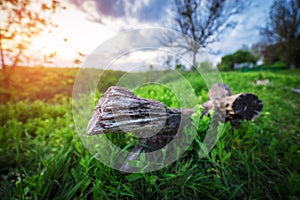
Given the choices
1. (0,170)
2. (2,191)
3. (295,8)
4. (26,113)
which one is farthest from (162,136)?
(295,8)

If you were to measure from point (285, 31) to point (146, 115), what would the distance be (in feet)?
61.7

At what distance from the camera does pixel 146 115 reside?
930 mm

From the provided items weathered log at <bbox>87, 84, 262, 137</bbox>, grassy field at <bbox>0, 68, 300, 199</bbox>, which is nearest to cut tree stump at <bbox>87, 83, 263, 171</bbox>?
weathered log at <bbox>87, 84, 262, 137</bbox>

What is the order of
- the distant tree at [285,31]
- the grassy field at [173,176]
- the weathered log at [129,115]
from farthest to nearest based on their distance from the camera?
the distant tree at [285,31]
the grassy field at [173,176]
the weathered log at [129,115]

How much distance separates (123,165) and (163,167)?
296 mm

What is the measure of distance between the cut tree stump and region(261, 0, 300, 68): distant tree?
15.2 metres

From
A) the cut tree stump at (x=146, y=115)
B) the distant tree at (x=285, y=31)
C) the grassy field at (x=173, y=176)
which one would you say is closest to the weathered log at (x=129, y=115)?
the cut tree stump at (x=146, y=115)

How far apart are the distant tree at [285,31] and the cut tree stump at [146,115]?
50.0 feet

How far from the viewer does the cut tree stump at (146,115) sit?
83 cm

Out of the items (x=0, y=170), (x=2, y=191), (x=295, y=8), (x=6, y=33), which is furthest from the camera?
(x=295, y=8)

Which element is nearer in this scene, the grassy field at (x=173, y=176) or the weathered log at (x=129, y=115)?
the weathered log at (x=129, y=115)

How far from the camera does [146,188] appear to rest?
1.06 metres

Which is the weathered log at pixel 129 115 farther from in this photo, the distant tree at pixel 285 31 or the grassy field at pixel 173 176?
the distant tree at pixel 285 31

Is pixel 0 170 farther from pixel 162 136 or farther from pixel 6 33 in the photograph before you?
pixel 6 33
